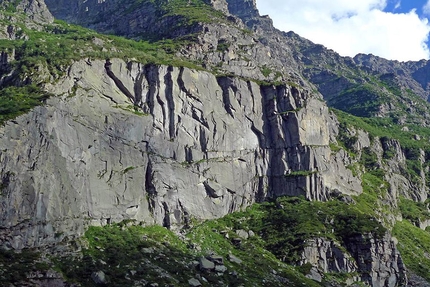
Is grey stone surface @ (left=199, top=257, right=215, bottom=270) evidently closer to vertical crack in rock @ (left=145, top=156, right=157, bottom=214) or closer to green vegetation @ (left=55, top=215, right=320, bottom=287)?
green vegetation @ (left=55, top=215, right=320, bottom=287)

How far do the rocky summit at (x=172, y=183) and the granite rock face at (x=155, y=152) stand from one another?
0.35 metres

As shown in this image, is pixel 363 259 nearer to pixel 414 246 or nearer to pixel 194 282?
pixel 414 246

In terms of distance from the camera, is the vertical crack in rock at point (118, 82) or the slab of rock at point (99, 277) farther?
the vertical crack in rock at point (118, 82)

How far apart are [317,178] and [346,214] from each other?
1655cm

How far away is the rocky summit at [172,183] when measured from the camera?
99750mm

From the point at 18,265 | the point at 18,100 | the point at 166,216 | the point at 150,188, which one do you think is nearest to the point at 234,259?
the point at 166,216

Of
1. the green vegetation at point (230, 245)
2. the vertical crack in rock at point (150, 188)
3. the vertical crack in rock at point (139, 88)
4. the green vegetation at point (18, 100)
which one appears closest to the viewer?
the green vegetation at point (230, 245)

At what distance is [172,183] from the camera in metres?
137

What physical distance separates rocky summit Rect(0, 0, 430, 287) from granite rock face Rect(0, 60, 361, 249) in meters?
0.35

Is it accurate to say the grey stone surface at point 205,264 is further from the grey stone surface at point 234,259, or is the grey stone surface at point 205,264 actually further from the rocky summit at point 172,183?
the grey stone surface at point 234,259

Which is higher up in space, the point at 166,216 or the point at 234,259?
the point at 166,216

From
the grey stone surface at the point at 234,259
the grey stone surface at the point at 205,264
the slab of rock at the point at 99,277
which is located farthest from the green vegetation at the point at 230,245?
the grey stone surface at the point at 205,264

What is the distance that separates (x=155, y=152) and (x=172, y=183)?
374 inches

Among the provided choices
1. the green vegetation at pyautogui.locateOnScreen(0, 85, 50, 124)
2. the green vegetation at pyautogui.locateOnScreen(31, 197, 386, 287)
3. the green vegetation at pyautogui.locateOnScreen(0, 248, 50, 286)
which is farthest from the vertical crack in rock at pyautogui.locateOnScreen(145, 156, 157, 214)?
the green vegetation at pyautogui.locateOnScreen(0, 248, 50, 286)
